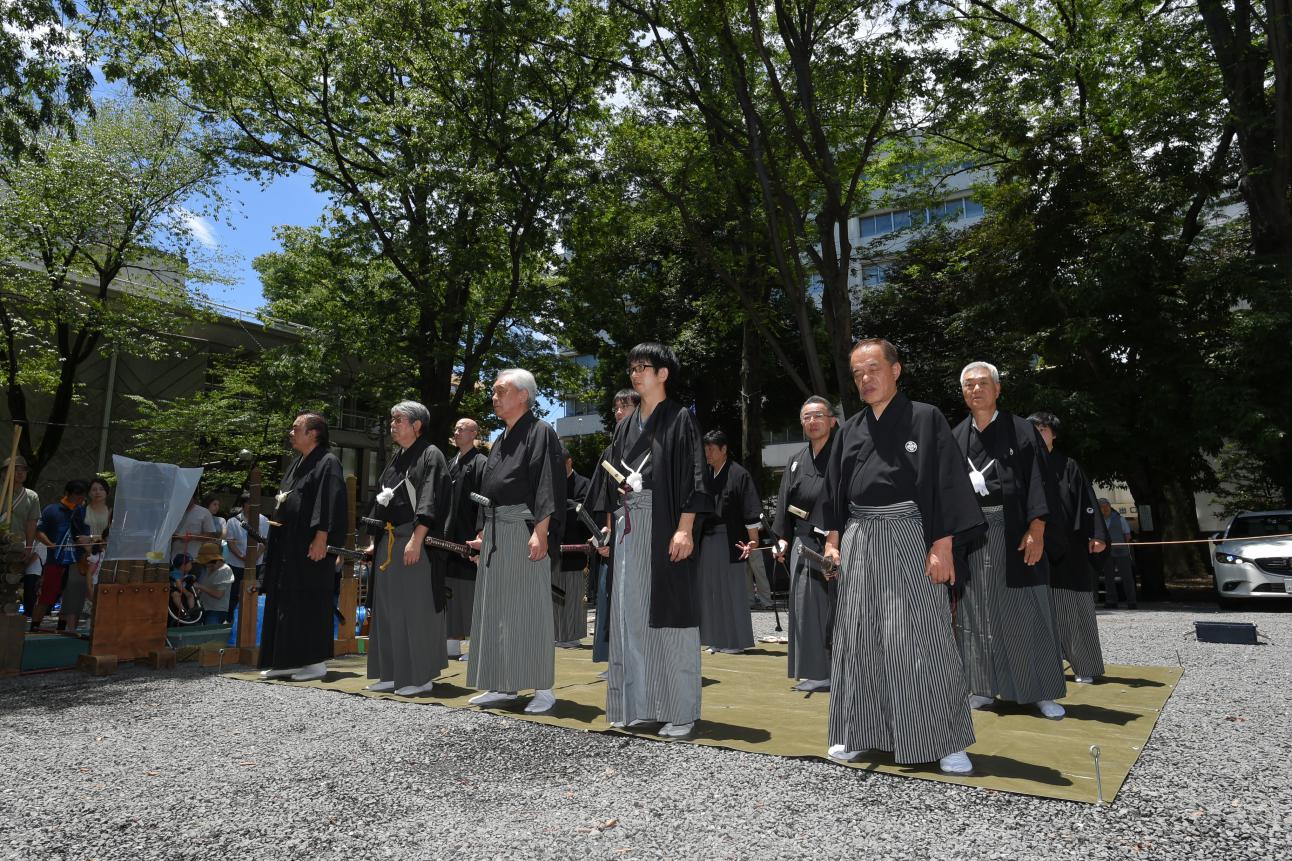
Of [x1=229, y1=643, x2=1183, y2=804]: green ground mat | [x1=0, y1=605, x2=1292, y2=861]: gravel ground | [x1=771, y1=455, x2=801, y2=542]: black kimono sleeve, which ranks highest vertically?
[x1=771, y1=455, x2=801, y2=542]: black kimono sleeve

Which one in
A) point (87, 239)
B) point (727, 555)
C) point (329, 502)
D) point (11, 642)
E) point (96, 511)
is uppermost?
point (87, 239)

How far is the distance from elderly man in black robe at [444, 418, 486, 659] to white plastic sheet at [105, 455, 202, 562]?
2.55 metres

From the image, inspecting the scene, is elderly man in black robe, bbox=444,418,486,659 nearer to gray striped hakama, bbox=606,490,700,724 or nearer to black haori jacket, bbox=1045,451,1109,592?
gray striped hakama, bbox=606,490,700,724

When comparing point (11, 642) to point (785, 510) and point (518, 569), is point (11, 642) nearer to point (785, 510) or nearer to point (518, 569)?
point (518, 569)

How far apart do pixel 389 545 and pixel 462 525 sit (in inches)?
21.3

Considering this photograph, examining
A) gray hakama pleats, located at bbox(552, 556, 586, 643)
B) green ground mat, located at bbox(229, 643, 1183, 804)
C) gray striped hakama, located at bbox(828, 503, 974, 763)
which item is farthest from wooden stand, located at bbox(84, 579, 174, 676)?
gray striped hakama, located at bbox(828, 503, 974, 763)

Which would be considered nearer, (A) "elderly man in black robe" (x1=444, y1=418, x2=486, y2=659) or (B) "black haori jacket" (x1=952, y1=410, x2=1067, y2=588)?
(B) "black haori jacket" (x1=952, y1=410, x2=1067, y2=588)

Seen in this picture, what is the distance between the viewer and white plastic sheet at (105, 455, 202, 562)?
706 cm

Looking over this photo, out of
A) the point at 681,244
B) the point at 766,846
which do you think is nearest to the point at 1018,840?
the point at 766,846

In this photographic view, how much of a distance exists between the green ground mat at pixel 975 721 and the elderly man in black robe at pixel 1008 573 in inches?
7.9

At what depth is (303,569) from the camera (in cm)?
610

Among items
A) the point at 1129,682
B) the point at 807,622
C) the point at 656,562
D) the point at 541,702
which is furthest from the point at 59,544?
the point at 1129,682

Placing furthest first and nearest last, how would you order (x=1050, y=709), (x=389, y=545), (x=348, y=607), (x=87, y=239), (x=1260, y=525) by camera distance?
(x=87, y=239), (x=1260, y=525), (x=348, y=607), (x=389, y=545), (x=1050, y=709)

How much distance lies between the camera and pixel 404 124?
15461mm
